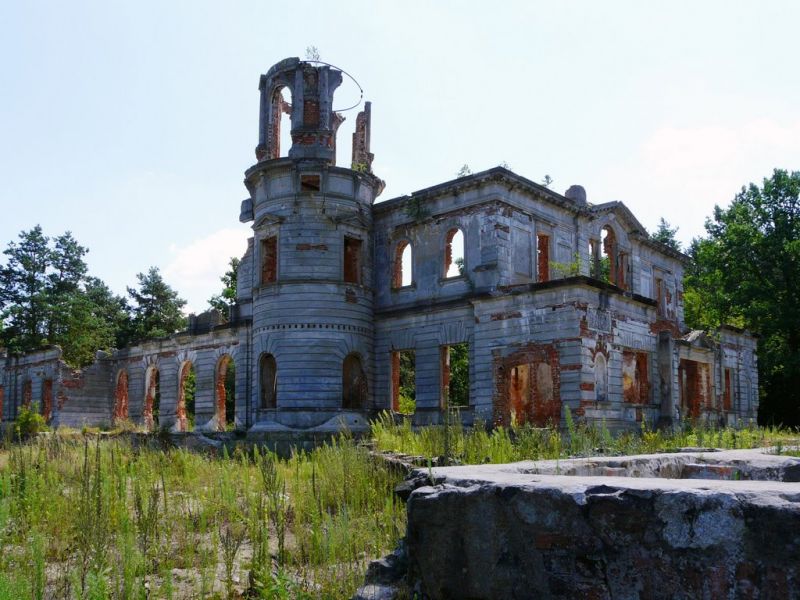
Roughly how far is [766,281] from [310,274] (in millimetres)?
24114

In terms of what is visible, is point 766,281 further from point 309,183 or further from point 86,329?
point 86,329

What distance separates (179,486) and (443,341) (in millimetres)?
13782

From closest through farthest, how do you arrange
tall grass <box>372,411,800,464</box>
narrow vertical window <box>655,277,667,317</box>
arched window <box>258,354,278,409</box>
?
tall grass <box>372,411,800,464</box>, arched window <box>258,354,278,409</box>, narrow vertical window <box>655,277,667,317</box>

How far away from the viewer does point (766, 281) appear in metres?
36.2

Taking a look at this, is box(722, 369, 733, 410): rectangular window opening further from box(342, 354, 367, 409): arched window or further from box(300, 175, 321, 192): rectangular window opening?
box(300, 175, 321, 192): rectangular window opening

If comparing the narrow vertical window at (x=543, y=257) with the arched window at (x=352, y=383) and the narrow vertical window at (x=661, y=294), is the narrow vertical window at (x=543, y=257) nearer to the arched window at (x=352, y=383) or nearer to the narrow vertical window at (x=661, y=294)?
the arched window at (x=352, y=383)

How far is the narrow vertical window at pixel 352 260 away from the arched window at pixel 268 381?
142 inches

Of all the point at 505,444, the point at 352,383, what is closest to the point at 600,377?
the point at 352,383

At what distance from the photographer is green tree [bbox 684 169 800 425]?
34312 millimetres

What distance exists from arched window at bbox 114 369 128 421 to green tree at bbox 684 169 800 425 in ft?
89.6

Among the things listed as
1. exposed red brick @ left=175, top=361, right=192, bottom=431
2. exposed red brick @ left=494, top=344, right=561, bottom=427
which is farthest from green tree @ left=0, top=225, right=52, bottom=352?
exposed red brick @ left=494, top=344, right=561, bottom=427

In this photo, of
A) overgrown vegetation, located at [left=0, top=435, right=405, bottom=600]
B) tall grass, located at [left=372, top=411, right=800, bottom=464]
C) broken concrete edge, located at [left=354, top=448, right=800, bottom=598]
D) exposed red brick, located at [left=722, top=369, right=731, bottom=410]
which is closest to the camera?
broken concrete edge, located at [left=354, top=448, right=800, bottom=598]

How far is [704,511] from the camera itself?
3.41 m

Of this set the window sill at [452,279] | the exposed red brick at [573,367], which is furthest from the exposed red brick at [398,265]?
the exposed red brick at [573,367]
